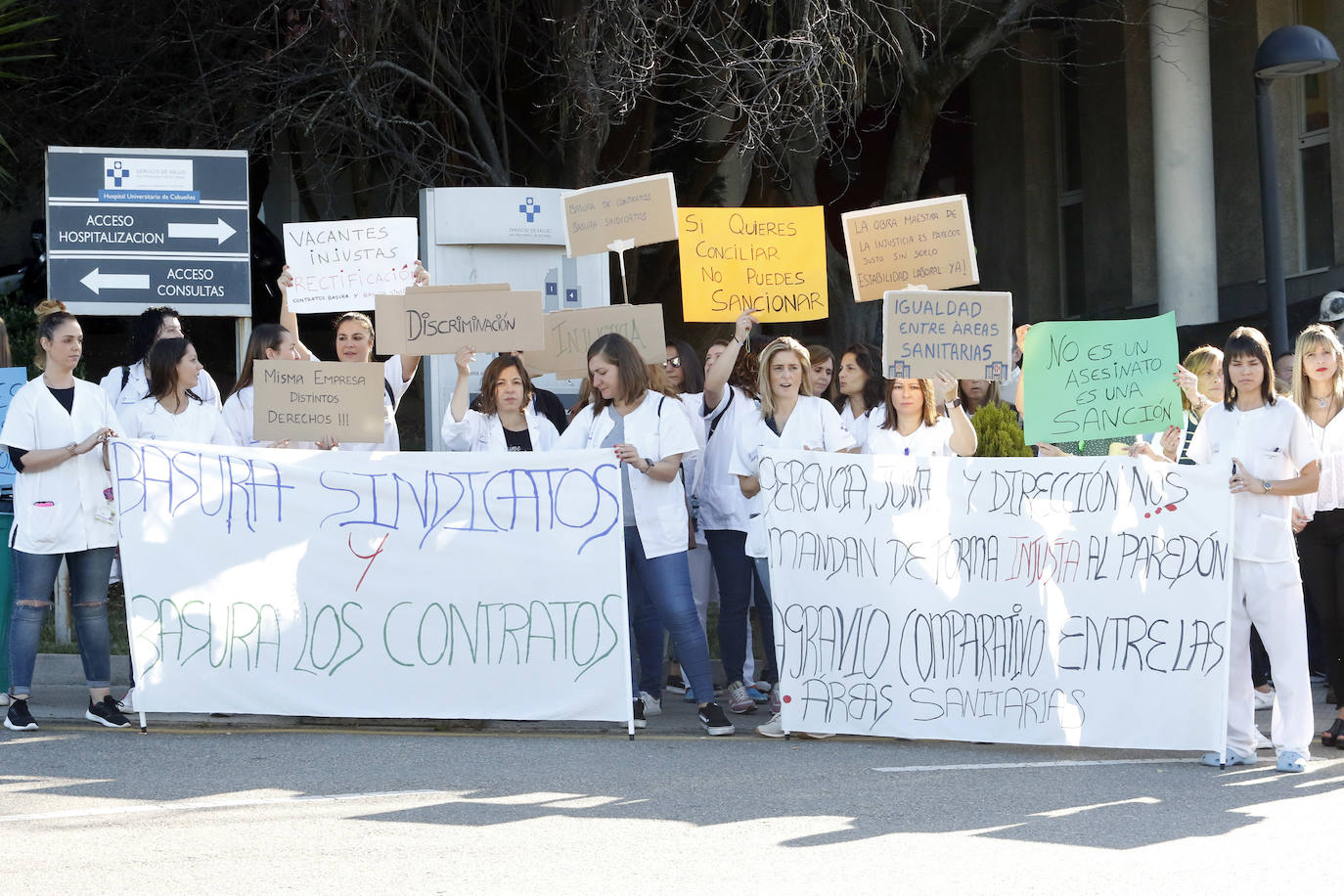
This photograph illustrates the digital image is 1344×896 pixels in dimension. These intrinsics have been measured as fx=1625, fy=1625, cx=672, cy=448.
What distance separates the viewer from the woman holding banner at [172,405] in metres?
7.55

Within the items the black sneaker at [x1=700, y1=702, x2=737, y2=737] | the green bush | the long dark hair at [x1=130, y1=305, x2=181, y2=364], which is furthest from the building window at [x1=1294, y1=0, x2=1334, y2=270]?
the long dark hair at [x1=130, y1=305, x2=181, y2=364]

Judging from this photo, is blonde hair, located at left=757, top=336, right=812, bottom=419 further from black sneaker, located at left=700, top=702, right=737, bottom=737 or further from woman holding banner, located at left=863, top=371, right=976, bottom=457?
black sneaker, located at left=700, top=702, right=737, bottom=737

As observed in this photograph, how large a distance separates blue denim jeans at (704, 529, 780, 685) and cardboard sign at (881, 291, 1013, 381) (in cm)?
120

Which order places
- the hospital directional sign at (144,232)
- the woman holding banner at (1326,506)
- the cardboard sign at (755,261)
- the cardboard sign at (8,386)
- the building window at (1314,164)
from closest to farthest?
the woman holding banner at (1326,506), the cardboard sign at (8,386), the cardboard sign at (755,261), the hospital directional sign at (144,232), the building window at (1314,164)

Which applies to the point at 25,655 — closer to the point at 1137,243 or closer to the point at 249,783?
the point at 249,783

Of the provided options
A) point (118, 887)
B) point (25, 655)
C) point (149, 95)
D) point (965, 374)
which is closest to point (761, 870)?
point (118, 887)

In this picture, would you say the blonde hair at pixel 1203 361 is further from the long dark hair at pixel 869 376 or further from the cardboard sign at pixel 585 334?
the cardboard sign at pixel 585 334

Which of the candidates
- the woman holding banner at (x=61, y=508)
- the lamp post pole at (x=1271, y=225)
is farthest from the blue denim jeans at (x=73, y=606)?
the lamp post pole at (x=1271, y=225)

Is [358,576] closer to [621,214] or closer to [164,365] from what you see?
[164,365]

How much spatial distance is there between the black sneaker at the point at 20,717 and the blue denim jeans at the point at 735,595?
321 centimetres

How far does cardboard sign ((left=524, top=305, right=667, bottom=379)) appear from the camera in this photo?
8266mm

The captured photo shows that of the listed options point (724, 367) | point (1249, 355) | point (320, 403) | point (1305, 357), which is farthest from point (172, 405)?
point (1305, 357)

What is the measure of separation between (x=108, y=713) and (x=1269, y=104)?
736 centimetres

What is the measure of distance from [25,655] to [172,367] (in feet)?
4.79
